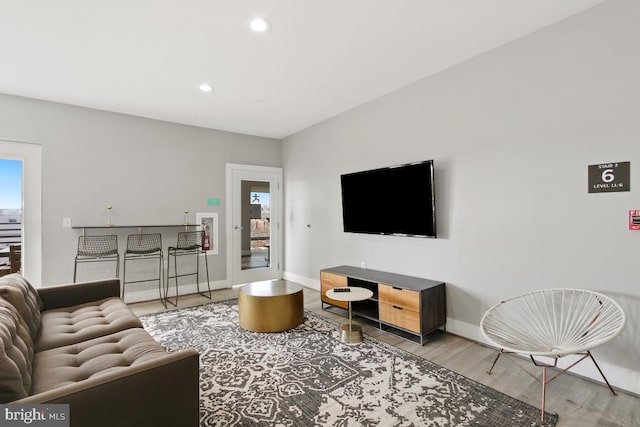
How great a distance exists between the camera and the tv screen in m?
3.30

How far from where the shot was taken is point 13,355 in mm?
1382

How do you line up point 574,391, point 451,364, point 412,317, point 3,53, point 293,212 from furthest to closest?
1. point 293,212
2. point 412,317
3. point 3,53
4. point 451,364
5. point 574,391

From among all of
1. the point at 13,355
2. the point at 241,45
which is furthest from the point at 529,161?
the point at 13,355

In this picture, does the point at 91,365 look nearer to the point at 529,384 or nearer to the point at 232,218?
the point at 529,384

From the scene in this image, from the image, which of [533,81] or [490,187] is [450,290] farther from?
[533,81]

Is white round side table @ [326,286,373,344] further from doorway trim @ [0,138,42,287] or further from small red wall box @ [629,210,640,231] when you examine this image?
doorway trim @ [0,138,42,287]

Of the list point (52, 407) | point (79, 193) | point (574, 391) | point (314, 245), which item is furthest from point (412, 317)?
point (79, 193)

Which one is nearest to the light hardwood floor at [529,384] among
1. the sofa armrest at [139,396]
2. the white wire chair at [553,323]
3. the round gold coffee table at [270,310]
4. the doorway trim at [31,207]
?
the white wire chair at [553,323]

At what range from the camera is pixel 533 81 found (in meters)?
2.63

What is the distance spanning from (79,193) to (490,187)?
496 centimetres

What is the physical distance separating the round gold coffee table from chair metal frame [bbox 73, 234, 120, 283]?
82.9 inches

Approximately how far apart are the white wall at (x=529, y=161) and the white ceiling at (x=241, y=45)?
252 millimetres

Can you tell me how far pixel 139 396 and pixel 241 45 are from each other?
105 inches

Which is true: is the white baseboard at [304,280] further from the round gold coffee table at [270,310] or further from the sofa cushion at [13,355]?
the sofa cushion at [13,355]
